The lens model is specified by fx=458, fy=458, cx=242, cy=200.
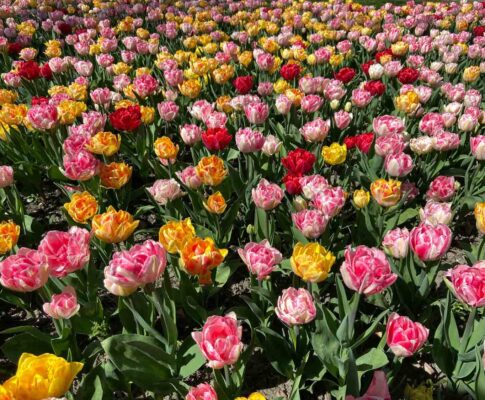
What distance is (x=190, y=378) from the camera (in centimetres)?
211

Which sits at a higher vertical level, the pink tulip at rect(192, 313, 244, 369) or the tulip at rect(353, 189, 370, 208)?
the pink tulip at rect(192, 313, 244, 369)

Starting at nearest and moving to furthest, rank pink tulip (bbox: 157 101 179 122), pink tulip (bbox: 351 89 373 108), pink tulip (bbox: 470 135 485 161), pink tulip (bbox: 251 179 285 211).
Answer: pink tulip (bbox: 251 179 285 211)
pink tulip (bbox: 470 135 485 161)
pink tulip (bbox: 157 101 179 122)
pink tulip (bbox: 351 89 373 108)

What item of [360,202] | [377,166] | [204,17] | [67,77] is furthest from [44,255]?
[204,17]

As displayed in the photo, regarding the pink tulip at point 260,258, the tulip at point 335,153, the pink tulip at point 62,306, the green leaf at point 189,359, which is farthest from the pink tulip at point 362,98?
the pink tulip at point 62,306

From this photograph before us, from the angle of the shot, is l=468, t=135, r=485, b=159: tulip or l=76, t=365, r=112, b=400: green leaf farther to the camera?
l=468, t=135, r=485, b=159: tulip

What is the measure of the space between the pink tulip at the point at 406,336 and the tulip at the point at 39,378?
1.06m

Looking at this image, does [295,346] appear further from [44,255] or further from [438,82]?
[438,82]

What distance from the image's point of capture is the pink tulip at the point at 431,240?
1.77 meters

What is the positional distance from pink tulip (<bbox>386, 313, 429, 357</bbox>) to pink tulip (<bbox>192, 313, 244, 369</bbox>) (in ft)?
1.82

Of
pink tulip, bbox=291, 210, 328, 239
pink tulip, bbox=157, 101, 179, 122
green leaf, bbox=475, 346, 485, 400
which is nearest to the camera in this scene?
green leaf, bbox=475, 346, 485, 400

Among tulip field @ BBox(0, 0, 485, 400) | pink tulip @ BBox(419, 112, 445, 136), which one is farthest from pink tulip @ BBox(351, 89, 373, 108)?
pink tulip @ BBox(419, 112, 445, 136)

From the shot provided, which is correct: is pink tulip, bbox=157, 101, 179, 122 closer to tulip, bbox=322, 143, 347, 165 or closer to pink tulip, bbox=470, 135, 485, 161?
tulip, bbox=322, 143, 347, 165

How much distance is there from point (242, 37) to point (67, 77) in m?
2.38

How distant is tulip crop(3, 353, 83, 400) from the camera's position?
1.21m
